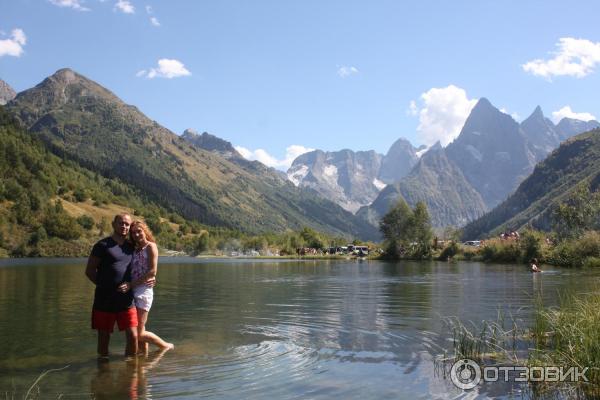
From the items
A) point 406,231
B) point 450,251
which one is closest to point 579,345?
point 450,251

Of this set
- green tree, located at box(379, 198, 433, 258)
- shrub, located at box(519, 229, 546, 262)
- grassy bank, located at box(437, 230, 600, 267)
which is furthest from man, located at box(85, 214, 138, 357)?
green tree, located at box(379, 198, 433, 258)

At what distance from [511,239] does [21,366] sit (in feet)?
398

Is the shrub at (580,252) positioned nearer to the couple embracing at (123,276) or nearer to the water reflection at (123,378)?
the water reflection at (123,378)

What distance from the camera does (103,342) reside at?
50.0 feet

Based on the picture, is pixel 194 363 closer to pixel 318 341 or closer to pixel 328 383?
pixel 328 383

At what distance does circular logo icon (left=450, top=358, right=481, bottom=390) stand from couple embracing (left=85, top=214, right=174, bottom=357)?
333 inches

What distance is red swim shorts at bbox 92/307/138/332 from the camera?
14.5 meters

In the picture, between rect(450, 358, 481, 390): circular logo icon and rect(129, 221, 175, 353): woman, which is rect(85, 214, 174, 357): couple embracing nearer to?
rect(129, 221, 175, 353): woman

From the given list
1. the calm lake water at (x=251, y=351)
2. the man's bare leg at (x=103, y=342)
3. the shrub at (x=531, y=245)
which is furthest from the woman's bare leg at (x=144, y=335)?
the shrub at (x=531, y=245)

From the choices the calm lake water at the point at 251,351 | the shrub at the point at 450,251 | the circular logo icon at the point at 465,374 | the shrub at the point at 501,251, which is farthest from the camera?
the shrub at the point at 450,251

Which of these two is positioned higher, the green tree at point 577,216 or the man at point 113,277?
the green tree at point 577,216

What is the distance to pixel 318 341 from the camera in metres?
19.3

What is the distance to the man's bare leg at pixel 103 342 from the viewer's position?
1502cm

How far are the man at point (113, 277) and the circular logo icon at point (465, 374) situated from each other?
29.1ft
